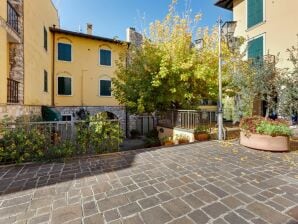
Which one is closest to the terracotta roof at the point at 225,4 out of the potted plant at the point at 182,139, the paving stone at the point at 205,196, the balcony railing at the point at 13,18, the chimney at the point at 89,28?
the chimney at the point at 89,28

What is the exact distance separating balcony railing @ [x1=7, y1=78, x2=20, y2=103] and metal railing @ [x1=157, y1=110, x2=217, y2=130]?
745cm

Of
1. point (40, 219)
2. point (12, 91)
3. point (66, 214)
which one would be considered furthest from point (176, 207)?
point (12, 91)

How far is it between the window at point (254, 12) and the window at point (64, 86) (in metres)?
14.0

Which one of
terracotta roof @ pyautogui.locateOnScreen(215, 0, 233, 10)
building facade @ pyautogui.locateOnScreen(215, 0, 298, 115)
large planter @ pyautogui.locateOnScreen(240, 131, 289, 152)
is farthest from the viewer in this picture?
terracotta roof @ pyautogui.locateOnScreen(215, 0, 233, 10)

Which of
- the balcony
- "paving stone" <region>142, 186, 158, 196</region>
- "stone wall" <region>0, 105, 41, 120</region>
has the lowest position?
"paving stone" <region>142, 186, 158, 196</region>

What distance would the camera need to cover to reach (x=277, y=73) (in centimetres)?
830

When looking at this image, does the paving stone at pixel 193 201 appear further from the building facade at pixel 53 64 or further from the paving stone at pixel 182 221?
the building facade at pixel 53 64

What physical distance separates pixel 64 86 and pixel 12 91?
7.33 metres

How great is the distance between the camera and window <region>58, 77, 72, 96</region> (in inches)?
605

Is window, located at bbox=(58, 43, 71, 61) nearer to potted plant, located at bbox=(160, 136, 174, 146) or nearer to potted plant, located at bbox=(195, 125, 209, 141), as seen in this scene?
potted plant, located at bbox=(160, 136, 174, 146)

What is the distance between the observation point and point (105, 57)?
1697 cm

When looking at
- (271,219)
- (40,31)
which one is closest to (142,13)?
(40,31)

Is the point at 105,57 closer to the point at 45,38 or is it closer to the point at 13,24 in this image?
the point at 45,38

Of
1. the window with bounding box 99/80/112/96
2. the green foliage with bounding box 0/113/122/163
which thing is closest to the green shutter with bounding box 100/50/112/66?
the window with bounding box 99/80/112/96
